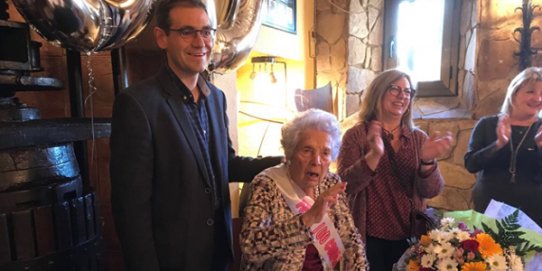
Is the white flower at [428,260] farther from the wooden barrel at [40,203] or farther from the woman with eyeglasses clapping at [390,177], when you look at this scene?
the wooden barrel at [40,203]

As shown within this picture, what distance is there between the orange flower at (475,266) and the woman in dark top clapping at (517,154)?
87 centimetres

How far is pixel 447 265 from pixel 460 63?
2.54 metres

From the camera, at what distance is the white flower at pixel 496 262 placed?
97 cm

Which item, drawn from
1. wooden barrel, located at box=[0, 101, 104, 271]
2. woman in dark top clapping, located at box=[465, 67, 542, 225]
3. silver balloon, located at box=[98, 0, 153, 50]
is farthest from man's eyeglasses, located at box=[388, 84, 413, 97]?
wooden barrel, located at box=[0, 101, 104, 271]

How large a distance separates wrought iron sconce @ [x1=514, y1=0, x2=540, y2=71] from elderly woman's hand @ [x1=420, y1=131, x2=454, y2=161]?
1.70 m

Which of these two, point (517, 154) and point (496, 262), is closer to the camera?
point (496, 262)

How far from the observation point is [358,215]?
1426 mm

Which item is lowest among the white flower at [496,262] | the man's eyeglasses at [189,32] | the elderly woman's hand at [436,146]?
the white flower at [496,262]

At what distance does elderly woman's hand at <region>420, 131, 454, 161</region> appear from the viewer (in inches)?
53.4

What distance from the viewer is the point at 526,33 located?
2.53m

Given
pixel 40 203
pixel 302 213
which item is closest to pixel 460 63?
pixel 302 213


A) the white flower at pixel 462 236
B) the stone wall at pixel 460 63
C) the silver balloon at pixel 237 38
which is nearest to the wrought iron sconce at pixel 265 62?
the stone wall at pixel 460 63

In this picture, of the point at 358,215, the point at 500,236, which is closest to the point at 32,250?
the point at 358,215

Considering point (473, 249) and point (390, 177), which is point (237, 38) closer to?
point (390, 177)
